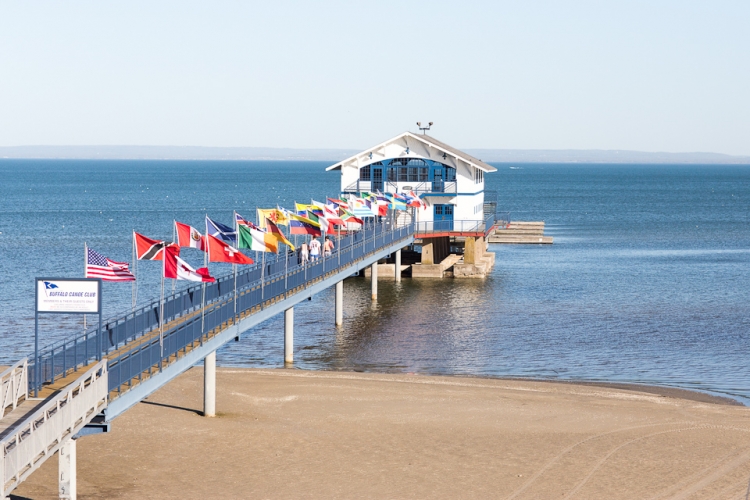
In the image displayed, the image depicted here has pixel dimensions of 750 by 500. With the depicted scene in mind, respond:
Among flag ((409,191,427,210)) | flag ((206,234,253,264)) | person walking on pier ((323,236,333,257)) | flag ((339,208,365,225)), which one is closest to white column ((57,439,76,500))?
flag ((206,234,253,264))

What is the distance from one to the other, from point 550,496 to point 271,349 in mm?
20819

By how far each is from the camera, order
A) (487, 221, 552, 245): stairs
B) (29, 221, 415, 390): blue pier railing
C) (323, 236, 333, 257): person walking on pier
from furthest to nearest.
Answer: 1. (487, 221, 552, 245): stairs
2. (323, 236, 333, 257): person walking on pier
3. (29, 221, 415, 390): blue pier railing

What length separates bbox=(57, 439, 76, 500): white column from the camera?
2016cm

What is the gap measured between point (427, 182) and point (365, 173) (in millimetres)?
3662

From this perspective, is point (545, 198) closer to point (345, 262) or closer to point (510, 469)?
point (345, 262)

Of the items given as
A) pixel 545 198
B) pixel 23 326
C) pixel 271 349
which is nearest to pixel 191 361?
pixel 271 349

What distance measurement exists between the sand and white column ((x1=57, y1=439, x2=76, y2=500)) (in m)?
1.11

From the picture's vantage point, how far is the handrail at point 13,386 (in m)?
20.1

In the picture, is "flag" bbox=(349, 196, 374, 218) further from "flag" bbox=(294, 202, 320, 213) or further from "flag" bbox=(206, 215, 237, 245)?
"flag" bbox=(206, 215, 237, 245)

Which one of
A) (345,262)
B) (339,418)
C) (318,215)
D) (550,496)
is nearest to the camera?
(550,496)

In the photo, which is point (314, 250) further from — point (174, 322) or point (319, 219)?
point (174, 322)

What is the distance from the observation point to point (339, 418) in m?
28.7

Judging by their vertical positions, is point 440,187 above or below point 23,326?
above

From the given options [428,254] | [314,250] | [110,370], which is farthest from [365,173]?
[110,370]
